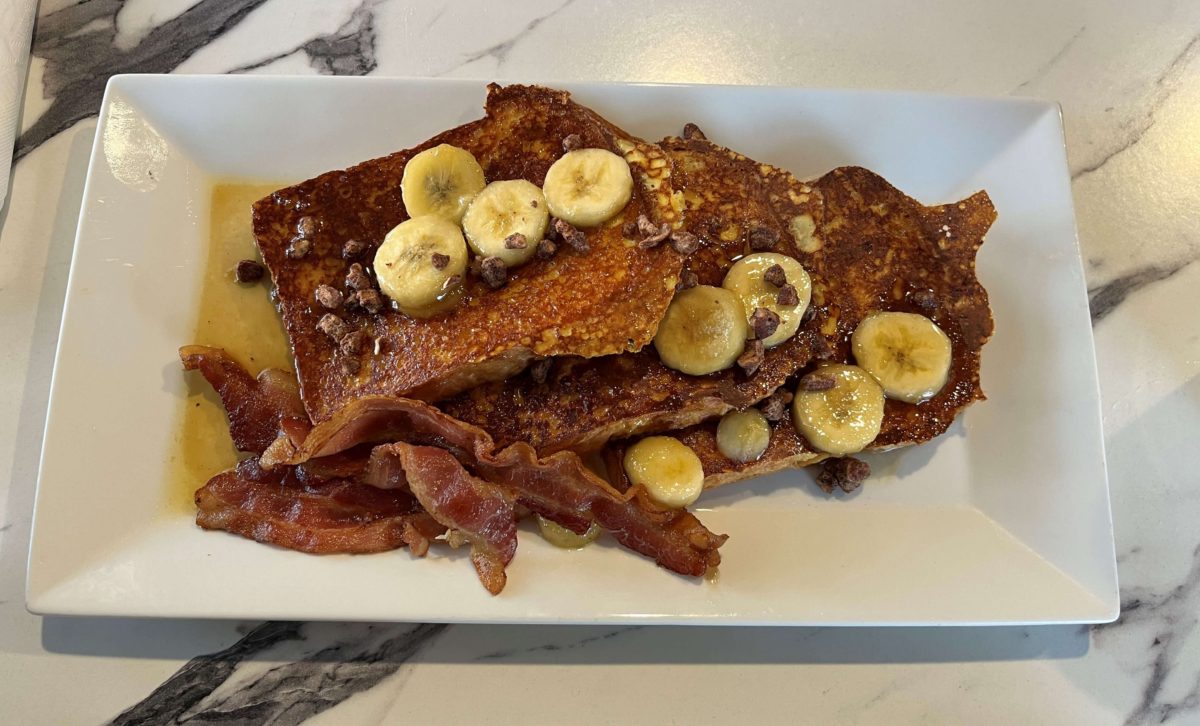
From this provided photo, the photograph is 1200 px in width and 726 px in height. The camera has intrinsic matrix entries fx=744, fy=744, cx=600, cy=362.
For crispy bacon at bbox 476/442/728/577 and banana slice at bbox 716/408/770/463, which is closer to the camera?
crispy bacon at bbox 476/442/728/577

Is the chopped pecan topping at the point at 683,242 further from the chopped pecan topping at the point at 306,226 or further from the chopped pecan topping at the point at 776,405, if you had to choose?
the chopped pecan topping at the point at 306,226

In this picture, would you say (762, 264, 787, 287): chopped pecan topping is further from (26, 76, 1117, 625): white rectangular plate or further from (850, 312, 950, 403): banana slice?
(26, 76, 1117, 625): white rectangular plate

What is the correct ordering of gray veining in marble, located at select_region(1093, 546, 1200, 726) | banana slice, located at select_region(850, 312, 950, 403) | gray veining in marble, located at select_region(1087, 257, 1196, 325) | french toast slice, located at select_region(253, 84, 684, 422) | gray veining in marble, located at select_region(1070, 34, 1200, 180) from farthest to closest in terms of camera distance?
1. gray veining in marble, located at select_region(1070, 34, 1200, 180)
2. gray veining in marble, located at select_region(1087, 257, 1196, 325)
3. gray veining in marble, located at select_region(1093, 546, 1200, 726)
4. banana slice, located at select_region(850, 312, 950, 403)
5. french toast slice, located at select_region(253, 84, 684, 422)

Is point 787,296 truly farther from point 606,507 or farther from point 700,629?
point 700,629

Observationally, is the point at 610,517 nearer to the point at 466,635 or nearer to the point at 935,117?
the point at 466,635

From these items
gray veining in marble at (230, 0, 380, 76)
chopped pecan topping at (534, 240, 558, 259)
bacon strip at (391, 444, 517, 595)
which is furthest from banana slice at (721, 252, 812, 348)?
gray veining in marble at (230, 0, 380, 76)

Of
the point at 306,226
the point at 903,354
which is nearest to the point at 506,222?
the point at 306,226

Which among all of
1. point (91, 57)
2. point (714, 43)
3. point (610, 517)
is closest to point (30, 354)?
point (91, 57)

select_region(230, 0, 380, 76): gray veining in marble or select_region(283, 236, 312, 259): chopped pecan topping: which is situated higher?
select_region(230, 0, 380, 76): gray veining in marble
